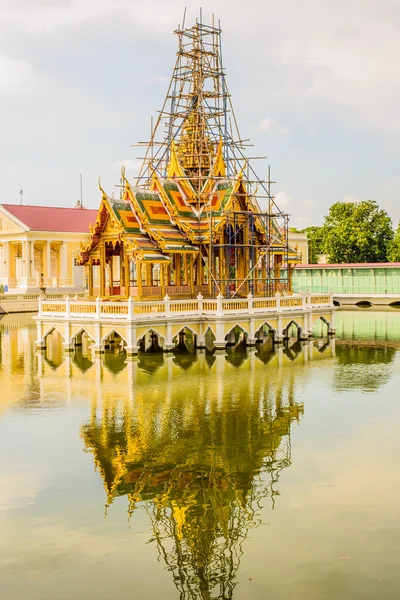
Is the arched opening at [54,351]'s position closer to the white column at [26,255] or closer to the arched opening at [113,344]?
the arched opening at [113,344]

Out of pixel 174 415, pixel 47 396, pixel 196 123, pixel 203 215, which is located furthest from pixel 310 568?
pixel 196 123

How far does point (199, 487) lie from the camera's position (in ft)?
45.6

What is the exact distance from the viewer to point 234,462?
1543 centimetres

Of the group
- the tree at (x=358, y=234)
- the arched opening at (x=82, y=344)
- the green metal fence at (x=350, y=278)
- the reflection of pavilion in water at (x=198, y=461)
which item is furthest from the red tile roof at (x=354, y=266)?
the reflection of pavilion in water at (x=198, y=461)

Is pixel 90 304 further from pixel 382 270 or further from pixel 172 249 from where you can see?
pixel 382 270

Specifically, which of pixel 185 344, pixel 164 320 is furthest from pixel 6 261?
pixel 164 320

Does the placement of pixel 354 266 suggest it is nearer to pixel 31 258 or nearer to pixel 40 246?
pixel 31 258

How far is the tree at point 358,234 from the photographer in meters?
78.4

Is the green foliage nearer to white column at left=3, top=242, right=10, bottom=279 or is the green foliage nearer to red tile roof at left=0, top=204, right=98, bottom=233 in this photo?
red tile roof at left=0, top=204, right=98, bottom=233

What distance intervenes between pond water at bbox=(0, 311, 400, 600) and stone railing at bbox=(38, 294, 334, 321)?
4.57 metres

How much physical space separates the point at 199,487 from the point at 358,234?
219 ft

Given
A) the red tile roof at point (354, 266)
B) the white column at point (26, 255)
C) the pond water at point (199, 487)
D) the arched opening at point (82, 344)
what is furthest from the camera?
the white column at point (26, 255)

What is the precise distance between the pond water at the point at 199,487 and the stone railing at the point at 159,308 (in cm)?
457

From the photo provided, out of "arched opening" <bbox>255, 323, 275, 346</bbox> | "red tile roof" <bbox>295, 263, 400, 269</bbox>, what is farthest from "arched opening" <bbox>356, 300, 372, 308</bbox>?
"arched opening" <bbox>255, 323, 275, 346</bbox>
